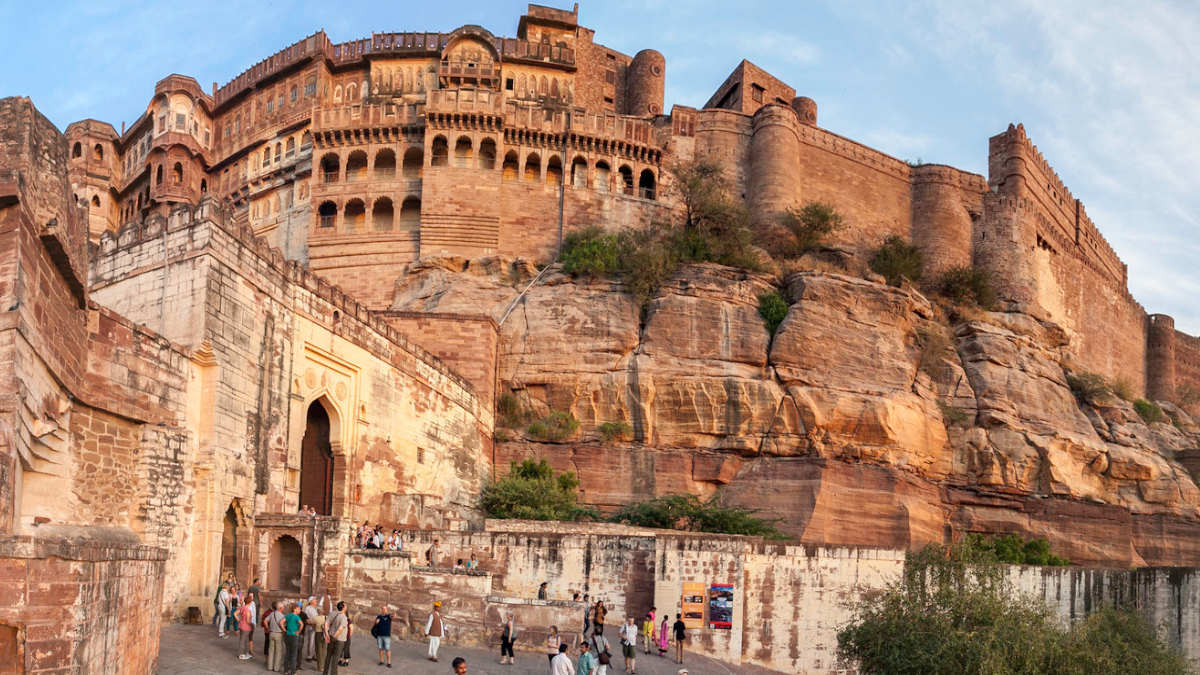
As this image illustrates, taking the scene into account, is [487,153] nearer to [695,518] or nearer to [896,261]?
[896,261]

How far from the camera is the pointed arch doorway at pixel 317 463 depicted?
2166 centimetres

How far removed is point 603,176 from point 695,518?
1451cm

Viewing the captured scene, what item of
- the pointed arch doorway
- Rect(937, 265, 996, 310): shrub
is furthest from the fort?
Rect(937, 265, 996, 310): shrub

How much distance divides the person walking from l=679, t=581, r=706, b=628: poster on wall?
316 inches

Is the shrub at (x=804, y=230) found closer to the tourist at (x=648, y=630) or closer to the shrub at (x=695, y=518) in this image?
the shrub at (x=695, y=518)

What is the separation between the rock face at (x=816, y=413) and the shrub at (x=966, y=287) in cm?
334

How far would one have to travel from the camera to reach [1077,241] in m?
50.1

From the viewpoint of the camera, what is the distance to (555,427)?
29.8 meters

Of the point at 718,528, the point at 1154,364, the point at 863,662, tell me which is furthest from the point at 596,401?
the point at 1154,364

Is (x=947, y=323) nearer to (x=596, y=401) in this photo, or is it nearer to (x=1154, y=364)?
(x=596, y=401)

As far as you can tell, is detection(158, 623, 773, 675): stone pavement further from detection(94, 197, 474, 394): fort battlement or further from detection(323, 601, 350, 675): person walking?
detection(94, 197, 474, 394): fort battlement

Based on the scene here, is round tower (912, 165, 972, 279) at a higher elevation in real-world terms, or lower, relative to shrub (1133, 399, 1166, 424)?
higher

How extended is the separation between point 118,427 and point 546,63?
27030 millimetres

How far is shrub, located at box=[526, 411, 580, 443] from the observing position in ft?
97.2
